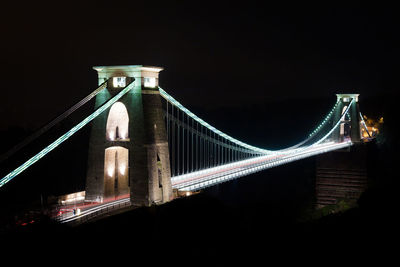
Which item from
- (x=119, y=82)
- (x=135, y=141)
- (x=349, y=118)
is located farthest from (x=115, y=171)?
(x=349, y=118)

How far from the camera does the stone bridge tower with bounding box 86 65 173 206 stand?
19484 mm

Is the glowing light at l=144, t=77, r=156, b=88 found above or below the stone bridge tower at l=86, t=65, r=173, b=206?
above

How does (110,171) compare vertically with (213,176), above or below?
above

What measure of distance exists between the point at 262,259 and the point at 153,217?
4.65 metres

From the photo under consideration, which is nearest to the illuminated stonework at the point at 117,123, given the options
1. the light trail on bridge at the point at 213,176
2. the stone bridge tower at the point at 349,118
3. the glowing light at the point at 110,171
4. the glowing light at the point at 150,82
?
the glowing light at the point at 110,171

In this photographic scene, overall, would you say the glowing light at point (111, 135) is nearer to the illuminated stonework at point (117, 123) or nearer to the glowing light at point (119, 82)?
the illuminated stonework at point (117, 123)

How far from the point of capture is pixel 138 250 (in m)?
13.7

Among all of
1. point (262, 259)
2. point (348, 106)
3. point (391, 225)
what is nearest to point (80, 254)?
point (262, 259)

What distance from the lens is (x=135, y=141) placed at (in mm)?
19641

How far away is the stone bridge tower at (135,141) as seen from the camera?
19.5 m

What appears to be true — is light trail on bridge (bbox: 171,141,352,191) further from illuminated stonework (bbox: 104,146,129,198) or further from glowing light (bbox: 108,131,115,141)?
glowing light (bbox: 108,131,115,141)

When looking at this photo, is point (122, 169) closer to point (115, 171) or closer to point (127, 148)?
point (115, 171)

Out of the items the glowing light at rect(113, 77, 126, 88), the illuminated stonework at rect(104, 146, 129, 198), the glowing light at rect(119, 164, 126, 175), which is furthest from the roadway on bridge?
the glowing light at rect(113, 77, 126, 88)

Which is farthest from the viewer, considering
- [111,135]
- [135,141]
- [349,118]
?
[349,118]
